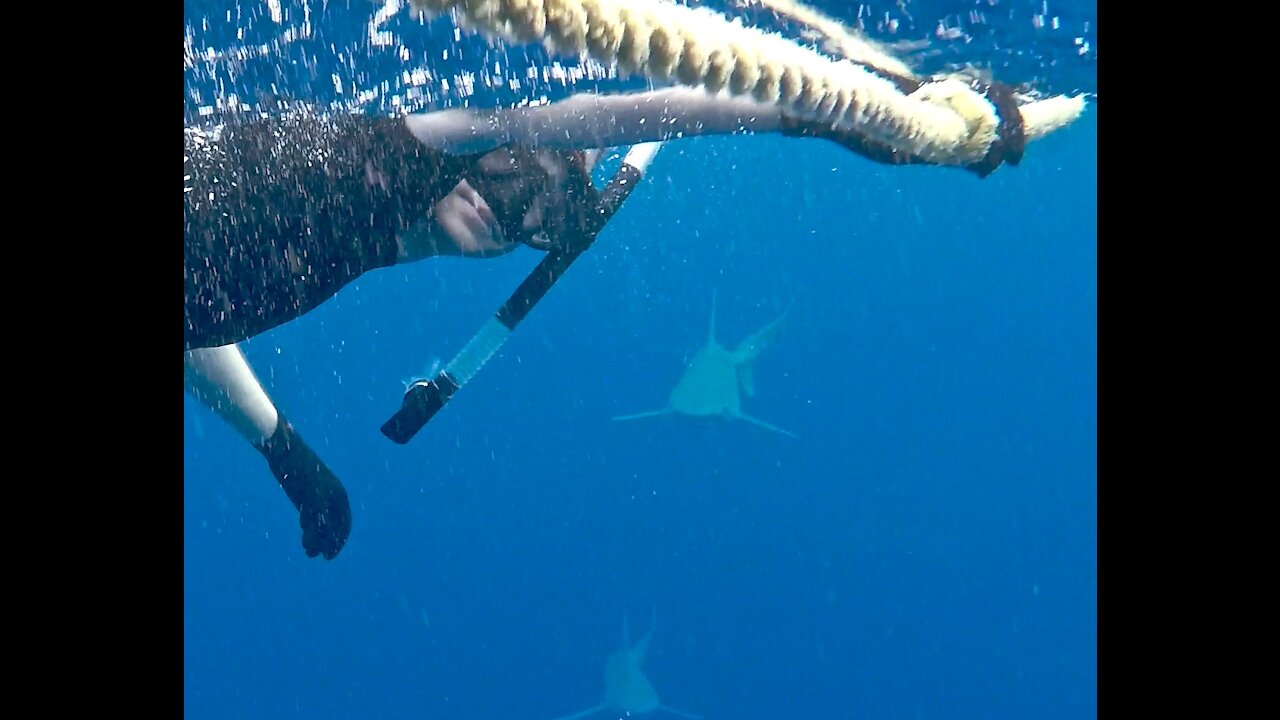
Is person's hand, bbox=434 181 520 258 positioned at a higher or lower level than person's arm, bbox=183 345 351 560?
higher

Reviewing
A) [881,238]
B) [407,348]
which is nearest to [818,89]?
[881,238]

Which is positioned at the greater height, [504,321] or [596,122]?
[596,122]

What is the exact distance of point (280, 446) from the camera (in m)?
6.32

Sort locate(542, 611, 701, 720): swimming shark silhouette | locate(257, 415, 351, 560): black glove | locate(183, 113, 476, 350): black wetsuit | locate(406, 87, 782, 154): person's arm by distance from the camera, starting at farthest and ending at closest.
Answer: locate(542, 611, 701, 720): swimming shark silhouette → locate(257, 415, 351, 560): black glove → locate(406, 87, 782, 154): person's arm → locate(183, 113, 476, 350): black wetsuit

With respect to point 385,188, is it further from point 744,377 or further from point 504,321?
point 744,377

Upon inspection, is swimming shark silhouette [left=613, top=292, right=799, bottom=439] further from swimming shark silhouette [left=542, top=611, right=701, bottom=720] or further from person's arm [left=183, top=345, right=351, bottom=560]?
person's arm [left=183, top=345, right=351, bottom=560]

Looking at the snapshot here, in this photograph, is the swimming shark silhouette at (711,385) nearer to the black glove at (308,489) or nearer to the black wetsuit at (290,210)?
the black glove at (308,489)

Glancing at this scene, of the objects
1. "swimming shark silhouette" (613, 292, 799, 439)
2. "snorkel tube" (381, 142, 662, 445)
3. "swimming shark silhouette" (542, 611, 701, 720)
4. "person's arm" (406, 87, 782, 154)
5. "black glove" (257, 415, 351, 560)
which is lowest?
"swimming shark silhouette" (542, 611, 701, 720)

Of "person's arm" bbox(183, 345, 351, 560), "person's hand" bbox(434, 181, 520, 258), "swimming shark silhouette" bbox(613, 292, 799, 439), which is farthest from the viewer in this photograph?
"swimming shark silhouette" bbox(613, 292, 799, 439)

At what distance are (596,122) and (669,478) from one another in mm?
50538

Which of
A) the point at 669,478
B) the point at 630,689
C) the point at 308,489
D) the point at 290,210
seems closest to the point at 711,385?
the point at 630,689

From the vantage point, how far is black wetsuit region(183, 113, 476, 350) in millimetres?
4023

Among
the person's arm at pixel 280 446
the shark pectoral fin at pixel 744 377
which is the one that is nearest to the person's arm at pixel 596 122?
the person's arm at pixel 280 446

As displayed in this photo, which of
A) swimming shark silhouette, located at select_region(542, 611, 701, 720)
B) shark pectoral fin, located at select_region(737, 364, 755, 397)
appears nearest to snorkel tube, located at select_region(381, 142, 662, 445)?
swimming shark silhouette, located at select_region(542, 611, 701, 720)
